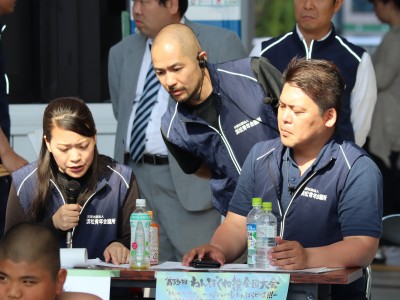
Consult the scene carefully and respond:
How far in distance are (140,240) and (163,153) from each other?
2.14 meters

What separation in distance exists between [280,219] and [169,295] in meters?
0.65

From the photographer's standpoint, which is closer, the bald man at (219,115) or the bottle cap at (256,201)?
the bottle cap at (256,201)

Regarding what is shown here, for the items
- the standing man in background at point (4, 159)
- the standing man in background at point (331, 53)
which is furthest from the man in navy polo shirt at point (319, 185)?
the standing man in background at point (4, 159)

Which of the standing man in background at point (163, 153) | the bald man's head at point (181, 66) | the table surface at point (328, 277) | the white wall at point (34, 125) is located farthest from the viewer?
the white wall at point (34, 125)

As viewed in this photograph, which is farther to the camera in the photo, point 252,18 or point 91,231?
point 252,18

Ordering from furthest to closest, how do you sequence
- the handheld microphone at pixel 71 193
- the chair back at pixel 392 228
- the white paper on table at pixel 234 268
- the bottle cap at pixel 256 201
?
the chair back at pixel 392 228 → the handheld microphone at pixel 71 193 → the bottle cap at pixel 256 201 → the white paper on table at pixel 234 268

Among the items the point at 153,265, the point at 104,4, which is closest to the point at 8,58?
the point at 104,4

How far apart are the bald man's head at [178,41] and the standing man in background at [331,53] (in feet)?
3.97

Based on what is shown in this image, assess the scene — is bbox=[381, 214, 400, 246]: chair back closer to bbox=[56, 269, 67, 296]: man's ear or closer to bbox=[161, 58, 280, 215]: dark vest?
bbox=[161, 58, 280, 215]: dark vest

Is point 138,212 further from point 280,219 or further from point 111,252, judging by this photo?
point 280,219

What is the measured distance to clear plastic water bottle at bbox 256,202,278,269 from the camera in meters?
5.49

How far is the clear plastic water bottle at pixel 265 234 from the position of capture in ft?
18.0

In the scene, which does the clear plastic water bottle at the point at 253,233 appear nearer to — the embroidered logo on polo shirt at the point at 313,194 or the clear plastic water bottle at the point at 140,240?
the embroidered logo on polo shirt at the point at 313,194

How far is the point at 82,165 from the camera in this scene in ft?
19.7
